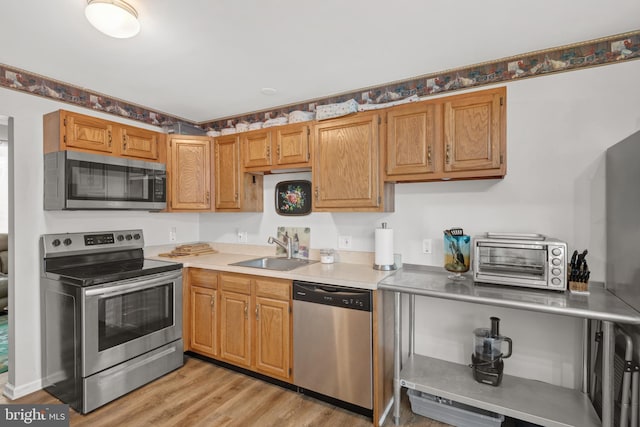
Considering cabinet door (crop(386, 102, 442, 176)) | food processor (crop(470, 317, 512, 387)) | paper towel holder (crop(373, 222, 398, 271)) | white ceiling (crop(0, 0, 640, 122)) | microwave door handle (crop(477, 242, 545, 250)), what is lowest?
food processor (crop(470, 317, 512, 387))

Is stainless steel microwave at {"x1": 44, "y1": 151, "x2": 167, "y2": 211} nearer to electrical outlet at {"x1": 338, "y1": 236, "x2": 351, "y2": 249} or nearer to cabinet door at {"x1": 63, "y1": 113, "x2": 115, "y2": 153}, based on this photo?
cabinet door at {"x1": 63, "y1": 113, "x2": 115, "y2": 153}

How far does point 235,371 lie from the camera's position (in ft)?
9.02

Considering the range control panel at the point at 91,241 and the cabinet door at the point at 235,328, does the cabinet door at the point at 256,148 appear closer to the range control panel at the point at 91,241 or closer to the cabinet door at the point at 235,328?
the cabinet door at the point at 235,328

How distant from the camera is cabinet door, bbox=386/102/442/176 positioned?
2.19 metres

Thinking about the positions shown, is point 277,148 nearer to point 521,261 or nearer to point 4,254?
point 521,261

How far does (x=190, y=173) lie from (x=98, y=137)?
81cm

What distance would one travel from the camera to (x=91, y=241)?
274 cm

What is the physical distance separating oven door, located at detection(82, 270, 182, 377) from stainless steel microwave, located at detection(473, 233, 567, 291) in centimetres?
242

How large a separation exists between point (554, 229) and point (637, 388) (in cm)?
93

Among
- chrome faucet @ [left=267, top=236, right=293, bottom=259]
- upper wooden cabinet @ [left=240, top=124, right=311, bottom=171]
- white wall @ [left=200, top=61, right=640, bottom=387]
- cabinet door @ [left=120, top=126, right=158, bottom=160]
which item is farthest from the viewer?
chrome faucet @ [left=267, top=236, right=293, bottom=259]

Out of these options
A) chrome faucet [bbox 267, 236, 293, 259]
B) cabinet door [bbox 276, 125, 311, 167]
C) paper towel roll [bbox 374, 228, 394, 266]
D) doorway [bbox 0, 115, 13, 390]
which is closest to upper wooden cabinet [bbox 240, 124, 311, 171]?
cabinet door [bbox 276, 125, 311, 167]

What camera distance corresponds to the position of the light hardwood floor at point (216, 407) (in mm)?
2092

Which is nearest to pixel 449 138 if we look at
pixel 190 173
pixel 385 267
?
pixel 385 267

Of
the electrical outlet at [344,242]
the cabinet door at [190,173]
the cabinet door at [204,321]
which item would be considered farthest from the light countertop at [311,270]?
the cabinet door at [190,173]
